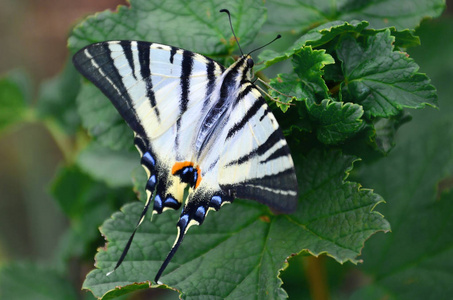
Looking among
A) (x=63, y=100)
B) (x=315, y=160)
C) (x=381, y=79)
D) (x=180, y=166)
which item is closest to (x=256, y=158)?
(x=315, y=160)

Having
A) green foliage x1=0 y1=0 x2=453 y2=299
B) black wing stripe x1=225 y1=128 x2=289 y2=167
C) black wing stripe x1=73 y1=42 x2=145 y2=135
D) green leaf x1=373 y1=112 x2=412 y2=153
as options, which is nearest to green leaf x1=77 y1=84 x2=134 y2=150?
green foliage x1=0 y1=0 x2=453 y2=299

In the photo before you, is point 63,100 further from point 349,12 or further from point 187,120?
point 349,12

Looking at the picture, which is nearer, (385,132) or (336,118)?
(336,118)

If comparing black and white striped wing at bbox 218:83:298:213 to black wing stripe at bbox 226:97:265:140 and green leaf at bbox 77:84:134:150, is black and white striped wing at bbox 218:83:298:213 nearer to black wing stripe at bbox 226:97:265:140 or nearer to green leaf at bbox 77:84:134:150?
black wing stripe at bbox 226:97:265:140

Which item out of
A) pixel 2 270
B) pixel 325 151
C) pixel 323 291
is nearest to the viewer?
pixel 325 151

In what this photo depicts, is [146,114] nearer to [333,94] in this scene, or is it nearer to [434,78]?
[333,94]

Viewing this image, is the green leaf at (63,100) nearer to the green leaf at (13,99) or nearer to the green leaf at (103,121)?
the green leaf at (13,99)

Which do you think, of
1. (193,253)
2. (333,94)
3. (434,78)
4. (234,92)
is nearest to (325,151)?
(333,94)
